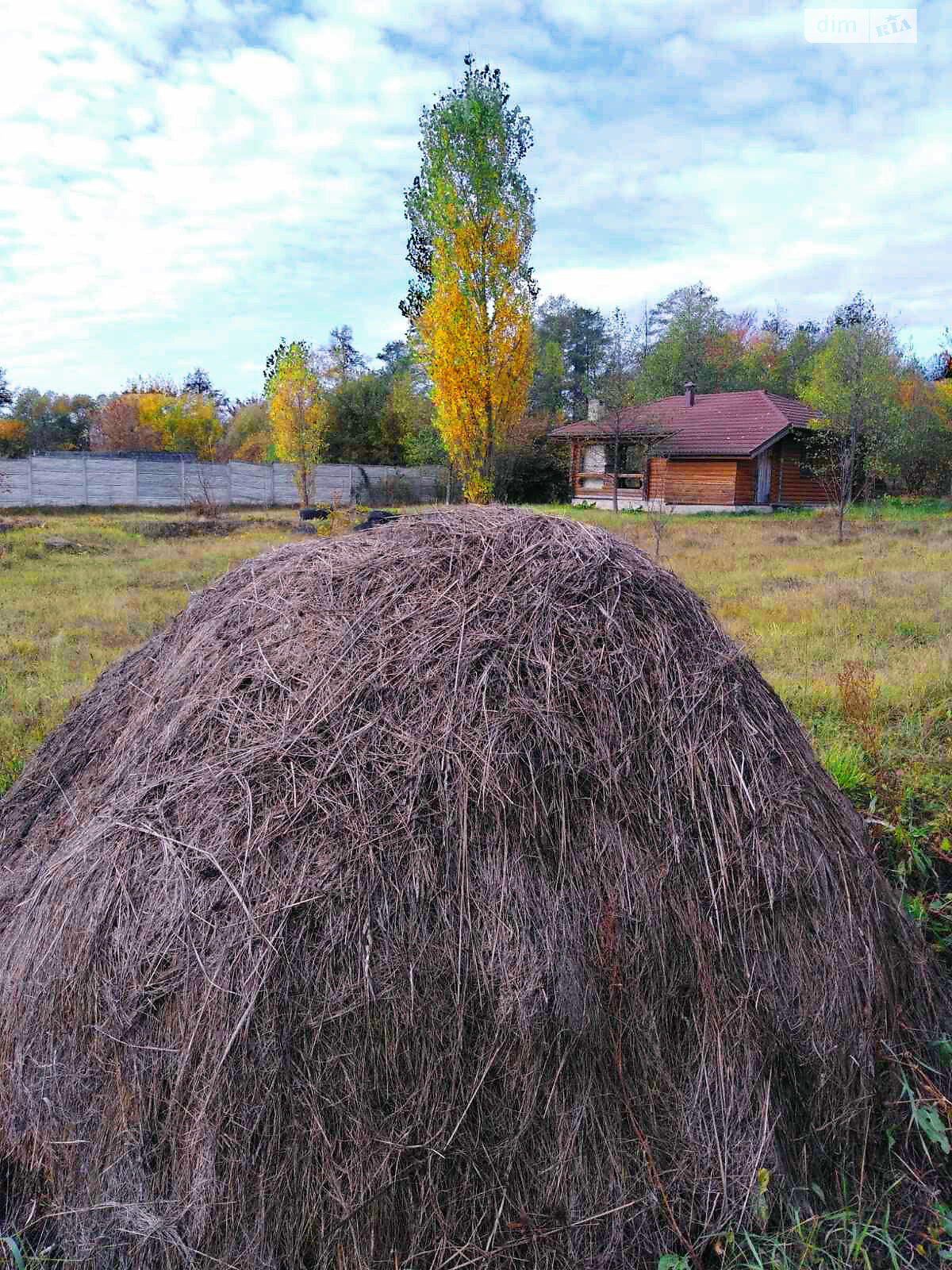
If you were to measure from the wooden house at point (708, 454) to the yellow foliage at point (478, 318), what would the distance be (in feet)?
29.8

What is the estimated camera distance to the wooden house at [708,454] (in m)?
28.9

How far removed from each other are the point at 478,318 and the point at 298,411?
11722 millimetres

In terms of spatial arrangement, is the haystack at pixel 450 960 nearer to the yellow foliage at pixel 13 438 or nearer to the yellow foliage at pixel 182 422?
the yellow foliage at pixel 182 422

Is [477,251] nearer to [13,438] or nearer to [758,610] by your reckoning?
[758,610]

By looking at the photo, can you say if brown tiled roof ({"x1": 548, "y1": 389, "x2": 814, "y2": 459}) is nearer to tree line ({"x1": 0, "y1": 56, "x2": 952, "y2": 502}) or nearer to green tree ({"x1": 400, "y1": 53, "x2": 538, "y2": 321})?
tree line ({"x1": 0, "y1": 56, "x2": 952, "y2": 502})

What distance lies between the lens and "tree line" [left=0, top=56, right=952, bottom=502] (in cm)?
2034

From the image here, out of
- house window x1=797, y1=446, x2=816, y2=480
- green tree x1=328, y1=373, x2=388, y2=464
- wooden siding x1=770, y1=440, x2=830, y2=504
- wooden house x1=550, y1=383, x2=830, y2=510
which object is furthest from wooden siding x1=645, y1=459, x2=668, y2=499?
green tree x1=328, y1=373, x2=388, y2=464

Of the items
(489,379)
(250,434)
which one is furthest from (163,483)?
(250,434)

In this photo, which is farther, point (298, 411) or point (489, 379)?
point (298, 411)

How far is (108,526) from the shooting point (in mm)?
20359

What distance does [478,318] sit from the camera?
2031 cm

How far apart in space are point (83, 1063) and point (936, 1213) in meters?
2.52

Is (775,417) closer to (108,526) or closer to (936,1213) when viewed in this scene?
(108,526)

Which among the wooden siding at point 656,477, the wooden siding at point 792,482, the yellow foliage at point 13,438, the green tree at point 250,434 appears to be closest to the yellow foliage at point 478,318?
the wooden siding at point 656,477
